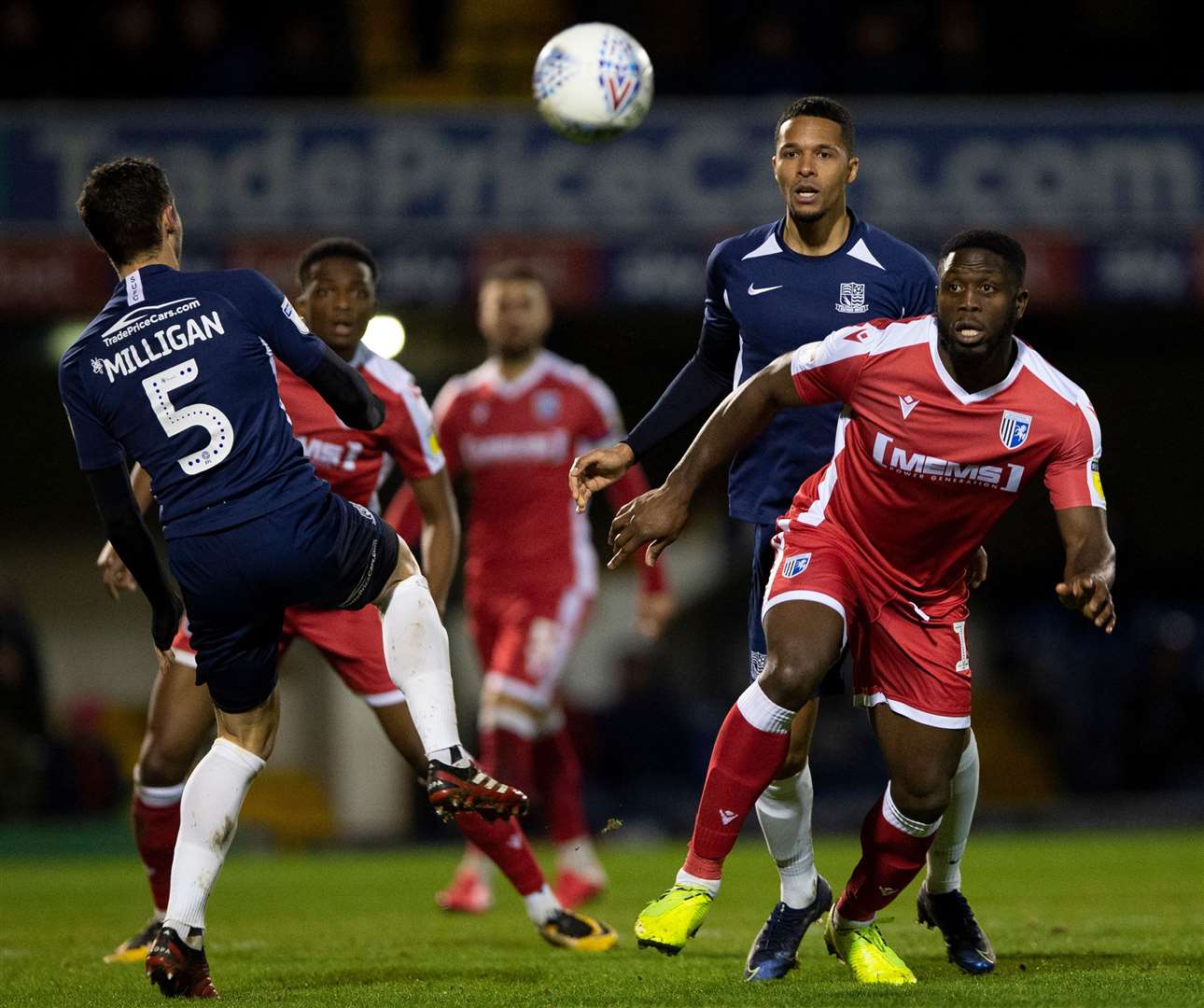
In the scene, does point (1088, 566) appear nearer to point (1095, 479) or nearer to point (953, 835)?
point (1095, 479)

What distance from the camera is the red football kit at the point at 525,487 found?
8680 mm

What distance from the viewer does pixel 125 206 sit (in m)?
5.09

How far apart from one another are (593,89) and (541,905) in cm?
284

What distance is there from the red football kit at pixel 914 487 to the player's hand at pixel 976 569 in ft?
0.55

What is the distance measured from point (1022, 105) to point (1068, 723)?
4.76 metres

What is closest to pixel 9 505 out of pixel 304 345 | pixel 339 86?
pixel 339 86

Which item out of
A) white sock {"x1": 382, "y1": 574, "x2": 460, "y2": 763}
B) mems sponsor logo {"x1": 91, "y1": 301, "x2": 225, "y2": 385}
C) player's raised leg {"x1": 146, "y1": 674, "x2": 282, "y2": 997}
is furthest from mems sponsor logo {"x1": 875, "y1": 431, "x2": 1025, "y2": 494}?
mems sponsor logo {"x1": 91, "y1": 301, "x2": 225, "y2": 385}

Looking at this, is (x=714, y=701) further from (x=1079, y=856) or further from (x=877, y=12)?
(x=877, y=12)

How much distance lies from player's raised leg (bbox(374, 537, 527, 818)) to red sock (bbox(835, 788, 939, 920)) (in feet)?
3.38

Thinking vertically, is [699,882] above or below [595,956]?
above

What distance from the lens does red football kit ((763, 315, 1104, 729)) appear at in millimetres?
5043

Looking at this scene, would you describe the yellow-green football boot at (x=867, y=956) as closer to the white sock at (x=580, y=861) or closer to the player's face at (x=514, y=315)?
the white sock at (x=580, y=861)

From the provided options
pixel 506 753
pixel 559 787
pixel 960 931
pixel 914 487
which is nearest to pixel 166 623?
pixel 914 487

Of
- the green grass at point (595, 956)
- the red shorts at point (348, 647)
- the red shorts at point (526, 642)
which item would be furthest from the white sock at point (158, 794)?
the red shorts at point (526, 642)
